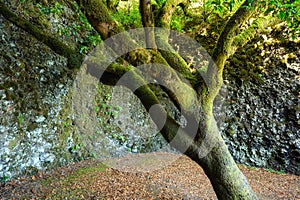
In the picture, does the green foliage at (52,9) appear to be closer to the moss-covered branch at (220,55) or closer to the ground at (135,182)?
the ground at (135,182)

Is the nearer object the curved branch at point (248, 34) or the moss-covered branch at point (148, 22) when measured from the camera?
the moss-covered branch at point (148, 22)

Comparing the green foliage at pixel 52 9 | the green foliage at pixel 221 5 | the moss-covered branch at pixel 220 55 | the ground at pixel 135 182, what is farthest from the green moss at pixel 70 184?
the green foliage at pixel 52 9

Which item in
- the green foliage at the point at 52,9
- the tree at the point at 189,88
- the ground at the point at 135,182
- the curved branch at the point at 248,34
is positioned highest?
the green foliage at the point at 52,9

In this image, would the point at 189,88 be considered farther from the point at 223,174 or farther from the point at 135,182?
the point at 135,182

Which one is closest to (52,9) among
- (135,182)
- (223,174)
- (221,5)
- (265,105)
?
(221,5)

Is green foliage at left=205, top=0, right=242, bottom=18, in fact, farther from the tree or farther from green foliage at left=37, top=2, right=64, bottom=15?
green foliage at left=37, top=2, right=64, bottom=15

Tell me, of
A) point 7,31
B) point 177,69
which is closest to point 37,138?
point 7,31

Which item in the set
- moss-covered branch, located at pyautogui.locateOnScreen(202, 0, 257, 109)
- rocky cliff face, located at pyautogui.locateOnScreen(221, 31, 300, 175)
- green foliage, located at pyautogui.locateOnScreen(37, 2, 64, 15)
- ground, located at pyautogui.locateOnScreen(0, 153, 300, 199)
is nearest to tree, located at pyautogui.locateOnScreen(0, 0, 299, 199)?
moss-covered branch, located at pyautogui.locateOnScreen(202, 0, 257, 109)

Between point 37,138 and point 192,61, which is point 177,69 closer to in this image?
point 37,138

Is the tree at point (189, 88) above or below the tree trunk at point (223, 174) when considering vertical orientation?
above

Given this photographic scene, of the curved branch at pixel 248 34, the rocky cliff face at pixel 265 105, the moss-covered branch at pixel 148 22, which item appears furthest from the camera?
the rocky cliff face at pixel 265 105

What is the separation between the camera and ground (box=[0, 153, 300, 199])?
131 inches

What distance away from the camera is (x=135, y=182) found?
12.8 feet

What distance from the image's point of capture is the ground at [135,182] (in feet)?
10.9
